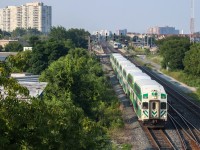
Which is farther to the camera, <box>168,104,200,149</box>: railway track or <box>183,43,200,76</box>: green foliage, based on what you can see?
<box>183,43,200,76</box>: green foliage

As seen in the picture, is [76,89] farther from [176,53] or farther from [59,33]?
[59,33]

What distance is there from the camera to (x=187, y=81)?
176 feet

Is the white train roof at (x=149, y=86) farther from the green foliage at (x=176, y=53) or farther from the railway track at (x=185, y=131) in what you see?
the green foliage at (x=176, y=53)

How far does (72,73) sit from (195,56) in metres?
29.8

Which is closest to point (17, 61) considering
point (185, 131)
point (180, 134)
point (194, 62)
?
point (180, 134)

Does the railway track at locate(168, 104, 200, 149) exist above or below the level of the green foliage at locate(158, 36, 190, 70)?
below

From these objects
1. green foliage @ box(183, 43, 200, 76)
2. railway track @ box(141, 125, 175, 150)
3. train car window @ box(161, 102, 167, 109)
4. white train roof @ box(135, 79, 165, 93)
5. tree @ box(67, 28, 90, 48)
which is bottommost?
railway track @ box(141, 125, 175, 150)

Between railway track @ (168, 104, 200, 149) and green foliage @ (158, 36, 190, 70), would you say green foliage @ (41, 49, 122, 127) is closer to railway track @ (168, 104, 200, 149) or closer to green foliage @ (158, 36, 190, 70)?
railway track @ (168, 104, 200, 149)

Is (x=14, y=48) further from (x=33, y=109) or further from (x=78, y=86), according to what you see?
(x=33, y=109)

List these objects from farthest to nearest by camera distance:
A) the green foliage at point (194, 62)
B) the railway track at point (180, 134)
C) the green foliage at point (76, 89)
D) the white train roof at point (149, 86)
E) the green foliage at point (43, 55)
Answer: the green foliage at point (194, 62) → the green foliage at point (43, 55) → the white train roof at point (149, 86) → the green foliage at point (76, 89) → the railway track at point (180, 134)

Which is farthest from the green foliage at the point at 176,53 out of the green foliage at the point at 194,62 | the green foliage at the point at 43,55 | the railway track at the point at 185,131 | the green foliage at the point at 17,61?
the green foliage at the point at 17,61

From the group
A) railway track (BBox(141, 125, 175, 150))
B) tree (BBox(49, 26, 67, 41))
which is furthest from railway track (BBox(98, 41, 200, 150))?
tree (BBox(49, 26, 67, 41))

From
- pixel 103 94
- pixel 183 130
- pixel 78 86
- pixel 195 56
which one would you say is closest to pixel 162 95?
pixel 183 130

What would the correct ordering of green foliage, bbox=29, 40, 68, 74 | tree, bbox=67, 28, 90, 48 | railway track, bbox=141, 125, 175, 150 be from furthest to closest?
1. tree, bbox=67, 28, 90, 48
2. green foliage, bbox=29, 40, 68, 74
3. railway track, bbox=141, 125, 175, 150
